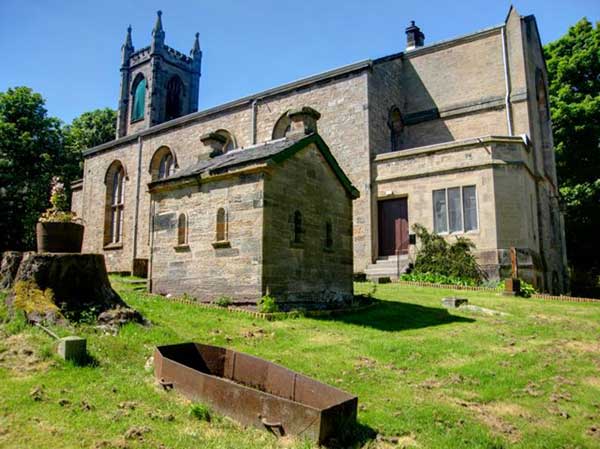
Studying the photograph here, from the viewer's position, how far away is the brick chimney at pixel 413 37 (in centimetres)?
2661

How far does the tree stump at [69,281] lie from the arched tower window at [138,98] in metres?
40.0

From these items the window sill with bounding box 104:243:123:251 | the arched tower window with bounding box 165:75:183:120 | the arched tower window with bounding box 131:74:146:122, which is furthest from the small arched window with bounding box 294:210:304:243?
the arched tower window with bounding box 165:75:183:120

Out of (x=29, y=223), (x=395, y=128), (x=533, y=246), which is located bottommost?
(x=533, y=246)

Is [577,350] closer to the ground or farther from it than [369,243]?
closer to the ground

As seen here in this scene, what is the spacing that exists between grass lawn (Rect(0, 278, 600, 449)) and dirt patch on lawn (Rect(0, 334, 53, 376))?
16 mm

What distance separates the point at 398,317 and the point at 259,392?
6.49 m

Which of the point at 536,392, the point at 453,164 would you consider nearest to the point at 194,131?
the point at 453,164

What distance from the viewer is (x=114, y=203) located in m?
32.0

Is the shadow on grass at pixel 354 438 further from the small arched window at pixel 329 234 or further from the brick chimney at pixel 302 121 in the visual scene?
the brick chimney at pixel 302 121

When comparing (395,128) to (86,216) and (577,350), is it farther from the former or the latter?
(86,216)

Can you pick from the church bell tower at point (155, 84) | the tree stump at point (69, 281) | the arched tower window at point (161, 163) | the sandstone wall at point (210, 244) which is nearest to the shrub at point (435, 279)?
the sandstone wall at point (210, 244)

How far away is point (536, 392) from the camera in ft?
19.1

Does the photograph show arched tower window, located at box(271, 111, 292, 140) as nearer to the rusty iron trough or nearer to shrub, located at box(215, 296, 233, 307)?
shrub, located at box(215, 296, 233, 307)

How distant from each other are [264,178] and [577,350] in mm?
6616
